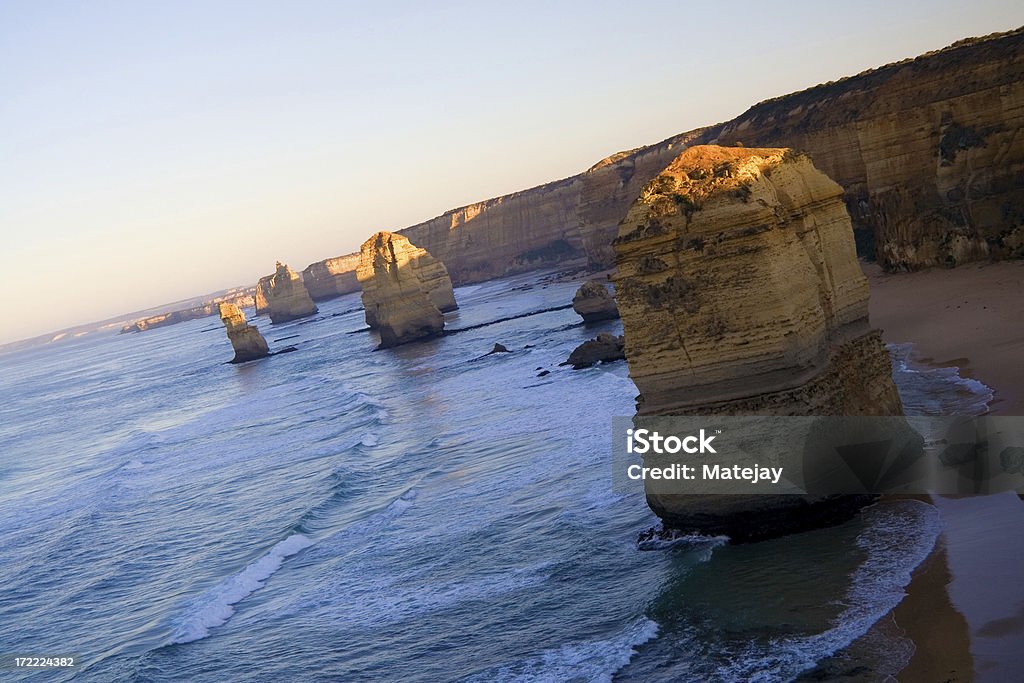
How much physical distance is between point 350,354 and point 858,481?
180 ft

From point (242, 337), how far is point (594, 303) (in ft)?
127

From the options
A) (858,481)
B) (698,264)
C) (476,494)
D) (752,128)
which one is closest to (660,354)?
(698,264)

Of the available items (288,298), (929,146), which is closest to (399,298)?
(929,146)

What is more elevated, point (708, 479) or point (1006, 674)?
point (708, 479)

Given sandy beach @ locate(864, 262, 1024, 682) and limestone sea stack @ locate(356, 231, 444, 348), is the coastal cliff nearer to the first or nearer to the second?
limestone sea stack @ locate(356, 231, 444, 348)

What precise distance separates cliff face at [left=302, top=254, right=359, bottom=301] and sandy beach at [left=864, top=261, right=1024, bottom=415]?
149856mm

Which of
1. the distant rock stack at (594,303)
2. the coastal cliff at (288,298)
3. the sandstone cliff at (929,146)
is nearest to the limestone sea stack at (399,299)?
the distant rock stack at (594,303)

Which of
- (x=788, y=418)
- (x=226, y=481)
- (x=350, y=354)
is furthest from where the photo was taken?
(x=350, y=354)

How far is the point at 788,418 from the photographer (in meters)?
14.3

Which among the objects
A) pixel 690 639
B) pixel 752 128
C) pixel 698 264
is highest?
pixel 752 128

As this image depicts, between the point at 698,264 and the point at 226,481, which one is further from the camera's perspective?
the point at 226,481

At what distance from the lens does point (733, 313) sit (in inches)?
574

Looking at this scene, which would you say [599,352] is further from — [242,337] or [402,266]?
[242,337]

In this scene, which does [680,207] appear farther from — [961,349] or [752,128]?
[752,128]
